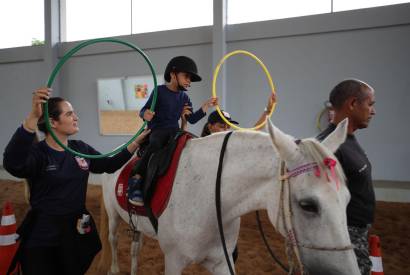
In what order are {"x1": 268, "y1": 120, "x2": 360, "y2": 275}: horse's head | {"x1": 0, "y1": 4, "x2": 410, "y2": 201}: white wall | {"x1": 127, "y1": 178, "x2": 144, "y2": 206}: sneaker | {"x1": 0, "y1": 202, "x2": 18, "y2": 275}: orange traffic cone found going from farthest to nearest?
{"x1": 0, "y1": 4, "x2": 410, "y2": 201}: white wall < {"x1": 0, "y1": 202, "x2": 18, "y2": 275}: orange traffic cone < {"x1": 127, "y1": 178, "x2": 144, "y2": 206}: sneaker < {"x1": 268, "y1": 120, "x2": 360, "y2": 275}: horse's head

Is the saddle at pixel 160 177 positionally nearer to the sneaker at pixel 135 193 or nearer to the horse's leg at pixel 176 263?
the sneaker at pixel 135 193

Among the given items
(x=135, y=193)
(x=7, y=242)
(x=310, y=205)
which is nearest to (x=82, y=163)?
(x=135, y=193)

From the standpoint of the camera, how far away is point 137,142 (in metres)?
2.71

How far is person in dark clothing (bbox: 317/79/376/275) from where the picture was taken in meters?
2.06

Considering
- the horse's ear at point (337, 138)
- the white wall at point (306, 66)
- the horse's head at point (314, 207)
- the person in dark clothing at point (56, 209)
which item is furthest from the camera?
the white wall at point (306, 66)

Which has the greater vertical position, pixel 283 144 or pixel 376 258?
pixel 283 144

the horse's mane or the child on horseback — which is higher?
the child on horseback

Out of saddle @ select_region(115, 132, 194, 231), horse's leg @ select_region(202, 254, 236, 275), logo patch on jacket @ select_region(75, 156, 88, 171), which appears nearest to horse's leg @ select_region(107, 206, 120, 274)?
saddle @ select_region(115, 132, 194, 231)

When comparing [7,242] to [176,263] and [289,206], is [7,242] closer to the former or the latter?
[176,263]

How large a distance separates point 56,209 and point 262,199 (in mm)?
1385

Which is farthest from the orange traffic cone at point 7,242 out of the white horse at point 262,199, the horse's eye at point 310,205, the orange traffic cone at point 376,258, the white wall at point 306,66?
the white wall at point 306,66

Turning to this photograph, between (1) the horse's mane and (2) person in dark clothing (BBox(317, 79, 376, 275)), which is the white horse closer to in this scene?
(1) the horse's mane

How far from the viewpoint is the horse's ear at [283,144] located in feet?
5.11

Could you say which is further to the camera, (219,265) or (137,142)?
(137,142)
